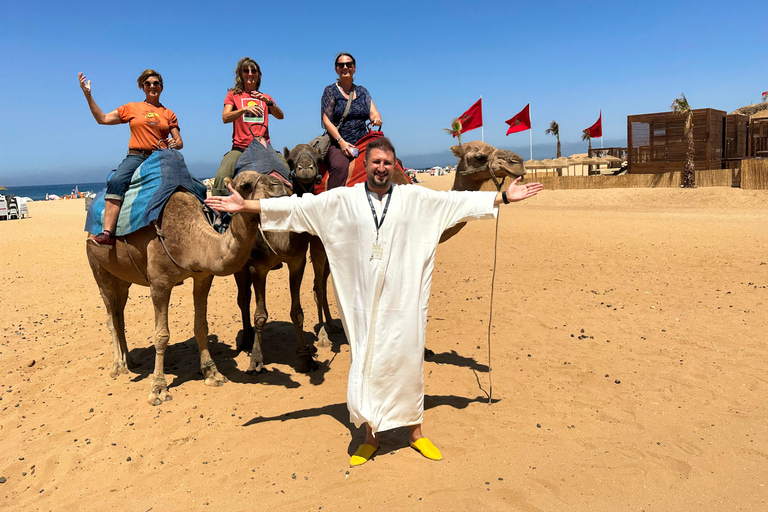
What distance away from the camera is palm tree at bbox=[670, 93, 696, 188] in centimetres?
2684

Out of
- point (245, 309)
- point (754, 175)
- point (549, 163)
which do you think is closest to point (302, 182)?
point (245, 309)

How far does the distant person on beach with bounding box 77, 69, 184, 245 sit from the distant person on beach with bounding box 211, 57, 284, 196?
0.70 meters

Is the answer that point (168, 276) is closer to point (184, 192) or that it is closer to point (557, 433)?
point (184, 192)

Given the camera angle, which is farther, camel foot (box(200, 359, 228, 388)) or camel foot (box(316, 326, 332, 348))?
camel foot (box(316, 326, 332, 348))

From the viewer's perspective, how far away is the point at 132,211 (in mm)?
5355

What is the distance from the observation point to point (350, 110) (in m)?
6.08

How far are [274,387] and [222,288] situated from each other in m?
5.81

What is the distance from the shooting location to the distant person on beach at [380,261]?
3715 millimetres

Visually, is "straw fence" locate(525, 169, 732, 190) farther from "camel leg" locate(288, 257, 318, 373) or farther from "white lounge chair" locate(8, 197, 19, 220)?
"white lounge chair" locate(8, 197, 19, 220)

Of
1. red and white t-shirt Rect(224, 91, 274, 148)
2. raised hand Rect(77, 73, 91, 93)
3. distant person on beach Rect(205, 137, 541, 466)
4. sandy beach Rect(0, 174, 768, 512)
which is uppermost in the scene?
raised hand Rect(77, 73, 91, 93)

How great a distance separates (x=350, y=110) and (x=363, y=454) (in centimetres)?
403

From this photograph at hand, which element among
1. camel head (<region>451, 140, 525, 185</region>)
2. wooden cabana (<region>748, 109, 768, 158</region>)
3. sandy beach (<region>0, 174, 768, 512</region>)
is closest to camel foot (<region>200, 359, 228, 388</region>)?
sandy beach (<region>0, 174, 768, 512</region>)

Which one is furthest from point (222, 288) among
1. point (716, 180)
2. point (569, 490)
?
point (716, 180)

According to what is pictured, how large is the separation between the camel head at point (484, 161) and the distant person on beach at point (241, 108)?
2232 mm
